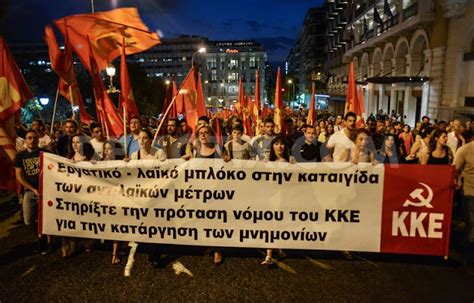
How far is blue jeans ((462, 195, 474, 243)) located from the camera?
4598 millimetres

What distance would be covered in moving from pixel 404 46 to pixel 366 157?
23.0 metres

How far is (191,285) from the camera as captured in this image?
4.23 m

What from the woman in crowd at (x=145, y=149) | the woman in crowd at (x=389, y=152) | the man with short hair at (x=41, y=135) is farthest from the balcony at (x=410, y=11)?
the woman in crowd at (x=145, y=149)

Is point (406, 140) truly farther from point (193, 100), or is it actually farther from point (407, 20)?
point (407, 20)

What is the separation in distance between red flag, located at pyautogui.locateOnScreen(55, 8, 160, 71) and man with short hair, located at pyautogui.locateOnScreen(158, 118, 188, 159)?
1.56m

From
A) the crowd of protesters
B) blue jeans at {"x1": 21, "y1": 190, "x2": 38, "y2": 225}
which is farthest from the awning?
blue jeans at {"x1": 21, "y1": 190, "x2": 38, "y2": 225}

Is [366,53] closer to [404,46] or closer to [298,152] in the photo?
[404,46]

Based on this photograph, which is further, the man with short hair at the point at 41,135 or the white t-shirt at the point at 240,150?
the man with short hair at the point at 41,135

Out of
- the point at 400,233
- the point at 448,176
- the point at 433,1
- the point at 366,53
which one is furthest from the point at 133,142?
the point at 366,53

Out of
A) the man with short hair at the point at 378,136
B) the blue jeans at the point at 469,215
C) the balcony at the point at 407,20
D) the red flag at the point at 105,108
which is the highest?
the balcony at the point at 407,20

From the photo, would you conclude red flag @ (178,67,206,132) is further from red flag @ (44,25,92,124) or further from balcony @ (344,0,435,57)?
balcony @ (344,0,435,57)

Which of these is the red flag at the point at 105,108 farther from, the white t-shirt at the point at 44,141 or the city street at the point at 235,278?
the city street at the point at 235,278

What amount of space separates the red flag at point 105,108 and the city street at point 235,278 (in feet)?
7.86

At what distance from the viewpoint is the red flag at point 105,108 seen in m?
6.63
